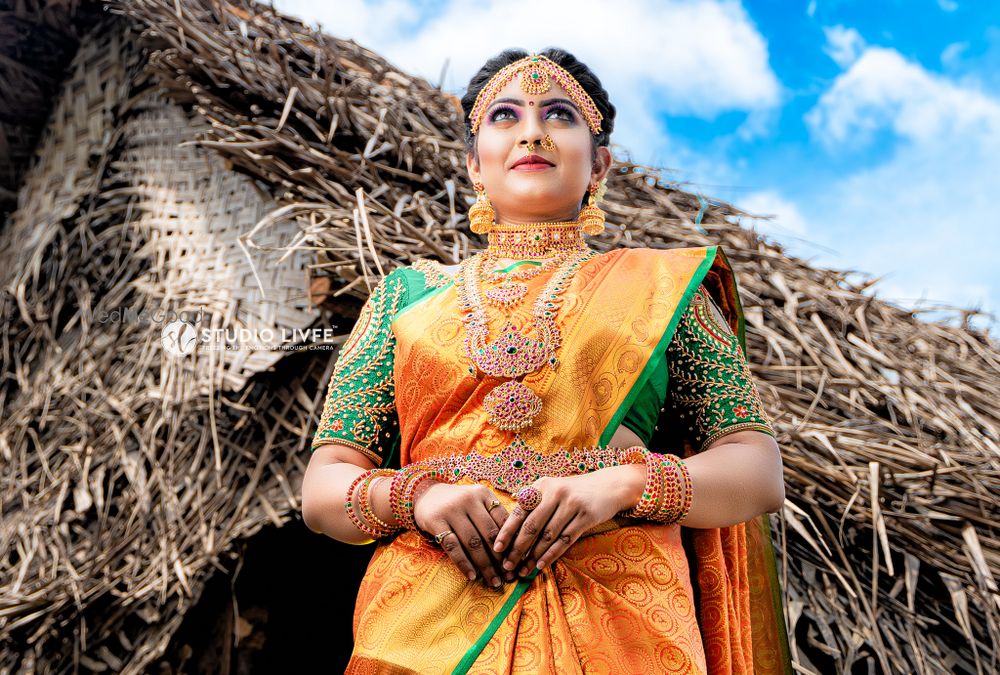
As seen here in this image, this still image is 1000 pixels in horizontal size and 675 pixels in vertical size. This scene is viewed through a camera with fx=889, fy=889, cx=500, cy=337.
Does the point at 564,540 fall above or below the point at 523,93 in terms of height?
below

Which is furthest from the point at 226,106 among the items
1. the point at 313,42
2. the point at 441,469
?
the point at 441,469

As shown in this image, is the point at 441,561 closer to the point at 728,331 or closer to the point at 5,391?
the point at 728,331

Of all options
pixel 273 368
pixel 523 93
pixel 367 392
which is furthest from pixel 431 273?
pixel 273 368

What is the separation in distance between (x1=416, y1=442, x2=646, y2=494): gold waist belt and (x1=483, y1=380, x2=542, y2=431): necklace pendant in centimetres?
4

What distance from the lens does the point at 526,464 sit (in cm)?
136

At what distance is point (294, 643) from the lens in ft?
8.73

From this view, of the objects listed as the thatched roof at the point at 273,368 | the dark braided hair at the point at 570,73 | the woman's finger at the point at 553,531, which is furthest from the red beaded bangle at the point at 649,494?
the thatched roof at the point at 273,368

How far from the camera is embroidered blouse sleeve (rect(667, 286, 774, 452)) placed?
1454mm

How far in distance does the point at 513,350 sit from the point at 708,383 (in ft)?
1.11

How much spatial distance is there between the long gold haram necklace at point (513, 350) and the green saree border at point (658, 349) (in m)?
0.12

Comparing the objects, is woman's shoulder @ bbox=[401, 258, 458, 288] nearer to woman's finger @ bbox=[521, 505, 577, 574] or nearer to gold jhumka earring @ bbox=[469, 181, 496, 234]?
gold jhumka earring @ bbox=[469, 181, 496, 234]

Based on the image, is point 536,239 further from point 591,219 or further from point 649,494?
point 649,494

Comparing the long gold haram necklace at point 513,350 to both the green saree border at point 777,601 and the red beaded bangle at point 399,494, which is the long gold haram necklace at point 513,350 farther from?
the green saree border at point 777,601

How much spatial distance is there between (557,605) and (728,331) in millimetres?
589
